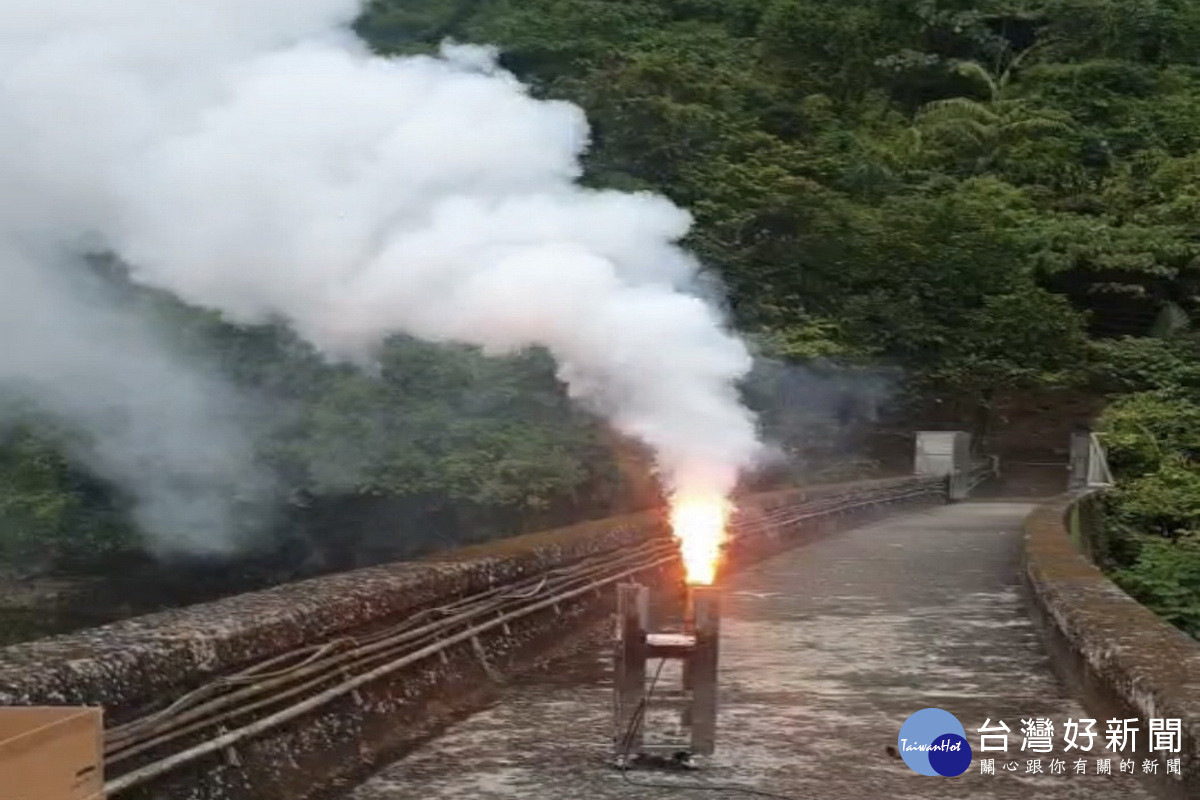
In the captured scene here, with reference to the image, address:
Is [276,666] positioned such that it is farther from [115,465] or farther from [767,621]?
[115,465]

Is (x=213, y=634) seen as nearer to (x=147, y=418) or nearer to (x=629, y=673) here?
(x=629, y=673)

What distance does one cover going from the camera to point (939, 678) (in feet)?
22.4

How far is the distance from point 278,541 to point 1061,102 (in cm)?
2963

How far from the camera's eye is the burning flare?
688 centimetres

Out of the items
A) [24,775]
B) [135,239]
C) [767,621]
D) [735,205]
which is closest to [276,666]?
[24,775]

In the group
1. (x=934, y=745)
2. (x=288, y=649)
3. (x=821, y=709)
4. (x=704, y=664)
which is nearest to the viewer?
(x=704, y=664)

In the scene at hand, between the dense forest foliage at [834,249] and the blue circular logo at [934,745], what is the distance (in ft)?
23.9

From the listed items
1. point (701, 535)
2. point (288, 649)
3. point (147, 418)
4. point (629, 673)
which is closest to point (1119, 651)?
point (701, 535)

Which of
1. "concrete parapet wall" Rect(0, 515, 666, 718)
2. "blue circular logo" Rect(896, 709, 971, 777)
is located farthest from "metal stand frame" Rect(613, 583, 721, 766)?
"concrete parapet wall" Rect(0, 515, 666, 718)

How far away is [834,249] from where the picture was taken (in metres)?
27.0

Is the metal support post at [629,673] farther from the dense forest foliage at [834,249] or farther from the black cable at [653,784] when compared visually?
the dense forest foliage at [834,249]

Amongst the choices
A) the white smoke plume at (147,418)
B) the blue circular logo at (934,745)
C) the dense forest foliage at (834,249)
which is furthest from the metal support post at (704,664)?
the white smoke plume at (147,418)

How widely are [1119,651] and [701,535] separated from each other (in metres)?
2.04

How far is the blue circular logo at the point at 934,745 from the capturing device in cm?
514
